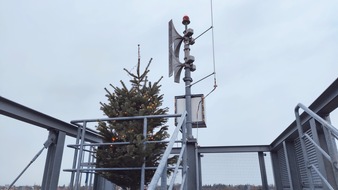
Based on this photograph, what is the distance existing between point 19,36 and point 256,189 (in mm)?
9910

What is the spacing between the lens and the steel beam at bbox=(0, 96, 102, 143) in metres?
3.56

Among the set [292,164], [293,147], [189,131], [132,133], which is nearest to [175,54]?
[189,131]

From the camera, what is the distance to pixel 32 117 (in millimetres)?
4020

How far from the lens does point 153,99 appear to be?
5.14 m

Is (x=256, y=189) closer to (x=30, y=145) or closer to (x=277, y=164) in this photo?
(x=277, y=164)

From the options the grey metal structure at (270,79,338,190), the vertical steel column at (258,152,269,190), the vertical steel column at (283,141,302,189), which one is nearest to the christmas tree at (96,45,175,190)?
the grey metal structure at (270,79,338,190)

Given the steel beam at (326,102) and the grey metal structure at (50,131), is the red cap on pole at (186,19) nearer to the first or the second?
the steel beam at (326,102)

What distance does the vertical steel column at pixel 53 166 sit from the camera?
431 centimetres

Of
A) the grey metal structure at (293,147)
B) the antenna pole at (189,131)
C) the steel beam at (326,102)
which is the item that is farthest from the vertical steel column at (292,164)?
the antenna pole at (189,131)

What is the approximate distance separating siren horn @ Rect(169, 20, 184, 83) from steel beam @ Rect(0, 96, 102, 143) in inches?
96.6

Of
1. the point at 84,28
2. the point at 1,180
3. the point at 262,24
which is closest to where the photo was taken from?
the point at 1,180

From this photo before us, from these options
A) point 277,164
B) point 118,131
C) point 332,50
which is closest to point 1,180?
point 118,131

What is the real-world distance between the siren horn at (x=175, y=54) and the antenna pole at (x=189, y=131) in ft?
0.66

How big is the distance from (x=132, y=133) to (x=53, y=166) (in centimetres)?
157
